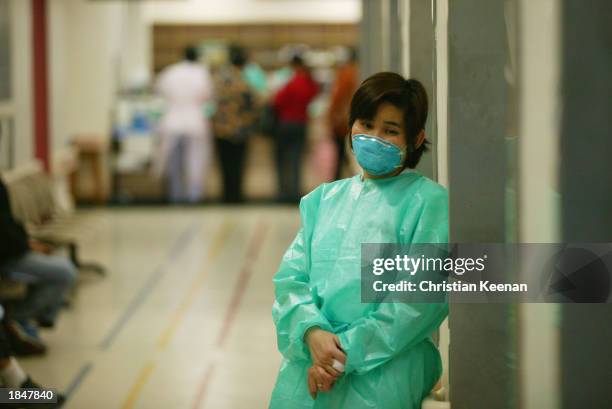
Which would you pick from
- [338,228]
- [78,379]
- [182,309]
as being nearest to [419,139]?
[338,228]

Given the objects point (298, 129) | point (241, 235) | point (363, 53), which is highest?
point (363, 53)

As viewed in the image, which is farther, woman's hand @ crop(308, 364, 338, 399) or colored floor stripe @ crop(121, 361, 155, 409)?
colored floor stripe @ crop(121, 361, 155, 409)

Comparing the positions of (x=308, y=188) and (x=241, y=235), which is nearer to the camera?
(x=241, y=235)

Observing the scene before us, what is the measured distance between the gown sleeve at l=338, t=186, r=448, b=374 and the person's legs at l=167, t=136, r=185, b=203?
409 inches

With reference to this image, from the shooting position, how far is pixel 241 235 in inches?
420

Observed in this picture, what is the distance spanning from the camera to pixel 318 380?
2717mm

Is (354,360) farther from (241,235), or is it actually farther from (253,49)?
(253,49)

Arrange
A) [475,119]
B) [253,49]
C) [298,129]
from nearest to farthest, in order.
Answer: [475,119], [298,129], [253,49]

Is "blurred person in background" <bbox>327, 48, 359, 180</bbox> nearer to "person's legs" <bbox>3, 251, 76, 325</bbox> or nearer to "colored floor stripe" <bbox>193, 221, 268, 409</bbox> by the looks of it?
"colored floor stripe" <bbox>193, 221, 268, 409</bbox>

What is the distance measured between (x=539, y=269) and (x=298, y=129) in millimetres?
10187

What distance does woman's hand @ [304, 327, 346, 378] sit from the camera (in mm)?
2695

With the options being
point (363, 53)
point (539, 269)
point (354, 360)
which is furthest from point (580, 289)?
point (363, 53)

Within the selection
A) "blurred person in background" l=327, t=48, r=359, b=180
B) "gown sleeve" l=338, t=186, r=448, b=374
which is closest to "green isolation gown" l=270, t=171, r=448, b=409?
"gown sleeve" l=338, t=186, r=448, b=374

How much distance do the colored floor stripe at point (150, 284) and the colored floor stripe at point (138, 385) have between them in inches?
23.3
